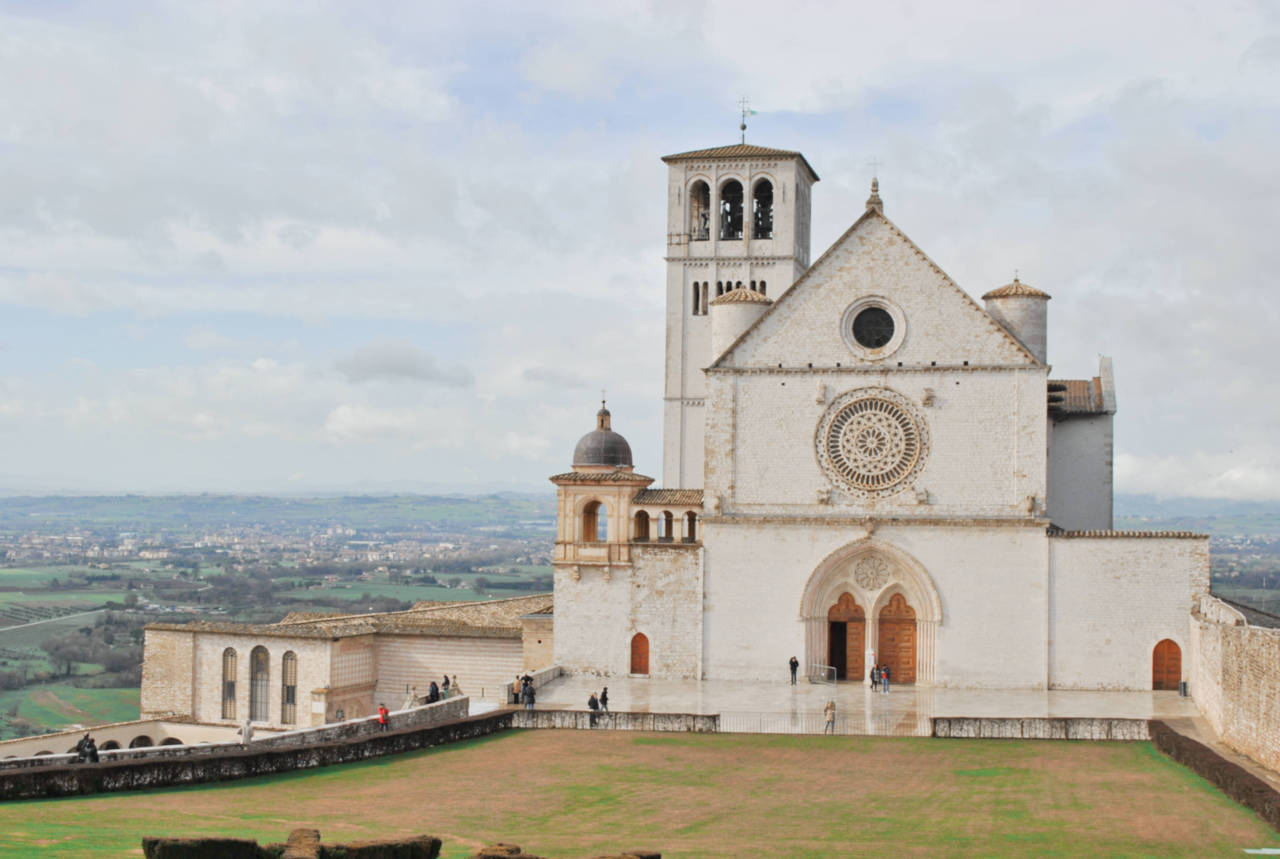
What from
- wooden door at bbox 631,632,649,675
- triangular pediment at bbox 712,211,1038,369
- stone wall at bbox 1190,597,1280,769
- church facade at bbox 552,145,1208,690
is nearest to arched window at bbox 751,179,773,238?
church facade at bbox 552,145,1208,690

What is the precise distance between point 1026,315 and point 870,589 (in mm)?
9405

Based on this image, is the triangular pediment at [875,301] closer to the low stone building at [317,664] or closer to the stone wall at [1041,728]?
the low stone building at [317,664]

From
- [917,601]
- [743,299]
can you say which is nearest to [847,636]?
[917,601]

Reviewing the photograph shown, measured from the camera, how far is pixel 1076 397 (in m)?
49.3

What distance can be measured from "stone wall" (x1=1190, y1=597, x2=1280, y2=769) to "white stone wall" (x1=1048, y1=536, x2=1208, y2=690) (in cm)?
282

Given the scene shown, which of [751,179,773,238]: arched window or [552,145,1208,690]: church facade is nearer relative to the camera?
[552,145,1208,690]: church facade

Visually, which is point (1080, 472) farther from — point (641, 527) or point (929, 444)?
point (641, 527)

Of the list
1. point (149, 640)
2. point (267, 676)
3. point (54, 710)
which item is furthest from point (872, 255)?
point (54, 710)

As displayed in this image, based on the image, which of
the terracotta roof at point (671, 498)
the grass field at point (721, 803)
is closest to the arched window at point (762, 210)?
the terracotta roof at point (671, 498)

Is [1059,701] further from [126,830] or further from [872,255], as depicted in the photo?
[126,830]

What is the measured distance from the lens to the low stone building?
151 ft

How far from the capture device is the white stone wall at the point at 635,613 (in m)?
44.2

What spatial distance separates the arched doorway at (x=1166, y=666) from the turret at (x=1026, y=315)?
8907 mm

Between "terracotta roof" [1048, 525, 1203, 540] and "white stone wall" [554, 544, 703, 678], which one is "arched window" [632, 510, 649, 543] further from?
"terracotta roof" [1048, 525, 1203, 540]
